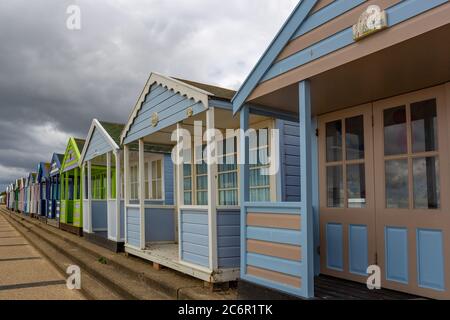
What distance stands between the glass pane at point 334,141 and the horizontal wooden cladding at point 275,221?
1382mm

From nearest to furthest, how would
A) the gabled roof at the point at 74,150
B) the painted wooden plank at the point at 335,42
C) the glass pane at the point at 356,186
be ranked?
the painted wooden plank at the point at 335,42
the glass pane at the point at 356,186
the gabled roof at the point at 74,150

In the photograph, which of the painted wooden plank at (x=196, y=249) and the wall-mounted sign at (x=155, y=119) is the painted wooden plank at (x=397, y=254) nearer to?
the painted wooden plank at (x=196, y=249)

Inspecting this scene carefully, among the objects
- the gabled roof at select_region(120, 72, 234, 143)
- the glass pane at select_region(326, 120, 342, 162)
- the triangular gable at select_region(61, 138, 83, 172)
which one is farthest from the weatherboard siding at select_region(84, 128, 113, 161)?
the glass pane at select_region(326, 120, 342, 162)

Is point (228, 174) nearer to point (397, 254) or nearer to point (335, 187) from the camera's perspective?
point (335, 187)

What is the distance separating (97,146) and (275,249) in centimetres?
788

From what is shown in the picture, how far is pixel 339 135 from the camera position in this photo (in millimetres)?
5020

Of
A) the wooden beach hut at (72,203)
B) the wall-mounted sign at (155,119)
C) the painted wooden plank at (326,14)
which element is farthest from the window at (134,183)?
the painted wooden plank at (326,14)

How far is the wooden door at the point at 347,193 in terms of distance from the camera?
15.0 ft

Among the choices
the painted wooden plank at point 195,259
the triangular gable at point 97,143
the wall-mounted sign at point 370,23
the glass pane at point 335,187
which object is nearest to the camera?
the wall-mounted sign at point 370,23

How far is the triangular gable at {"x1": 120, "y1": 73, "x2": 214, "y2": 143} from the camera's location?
5.38 metres

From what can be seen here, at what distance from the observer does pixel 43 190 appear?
24.0 meters

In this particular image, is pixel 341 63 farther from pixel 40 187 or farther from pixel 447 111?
pixel 40 187

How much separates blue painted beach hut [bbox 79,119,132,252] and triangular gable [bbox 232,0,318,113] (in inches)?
206

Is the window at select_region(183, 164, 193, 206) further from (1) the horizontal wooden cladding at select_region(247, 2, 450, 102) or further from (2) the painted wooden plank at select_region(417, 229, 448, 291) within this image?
(2) the painted wooden plank at select_region(417, 229, 448, 291)
